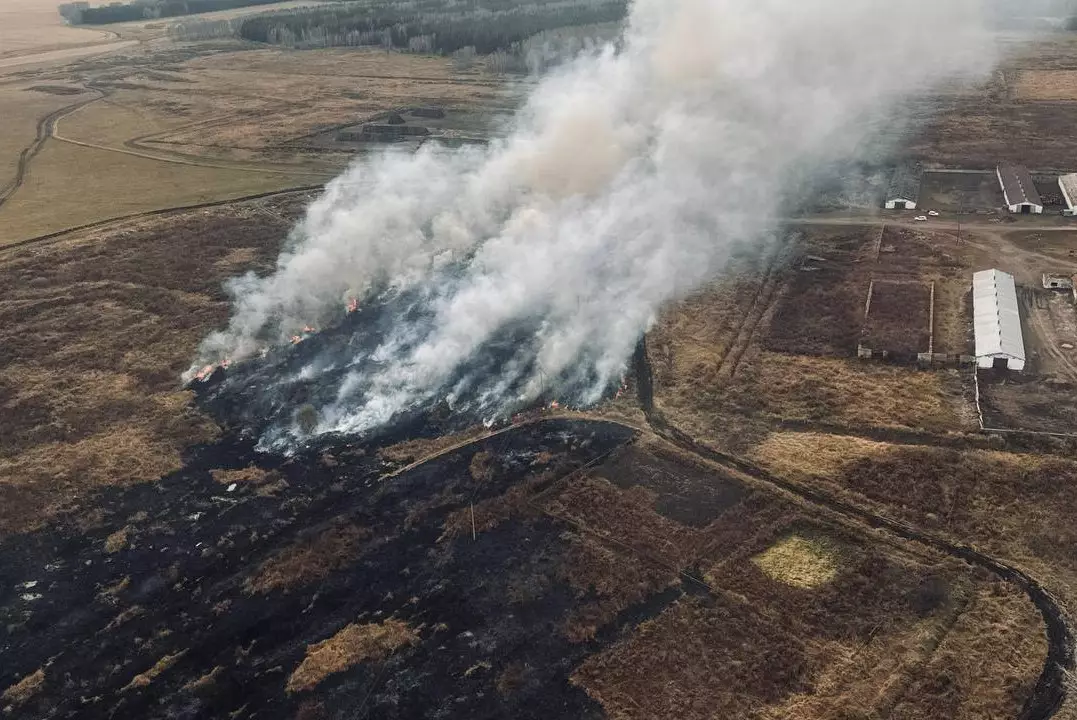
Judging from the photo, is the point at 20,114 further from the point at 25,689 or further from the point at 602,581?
the point at 602,581

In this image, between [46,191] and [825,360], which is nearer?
[825,360]

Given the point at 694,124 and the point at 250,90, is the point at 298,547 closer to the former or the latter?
the point at 694,124

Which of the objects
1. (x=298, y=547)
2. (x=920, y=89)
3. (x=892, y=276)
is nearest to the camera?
(x=298, y=547)

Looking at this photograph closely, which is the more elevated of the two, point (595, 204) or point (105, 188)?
point (595, 204)

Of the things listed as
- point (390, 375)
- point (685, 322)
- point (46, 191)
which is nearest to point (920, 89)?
point (685, 322)

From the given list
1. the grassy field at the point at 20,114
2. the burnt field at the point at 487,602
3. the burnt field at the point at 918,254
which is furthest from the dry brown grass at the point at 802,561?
the grassy field at the point at 20,114

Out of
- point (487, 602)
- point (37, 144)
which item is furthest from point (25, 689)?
point (37, 144)

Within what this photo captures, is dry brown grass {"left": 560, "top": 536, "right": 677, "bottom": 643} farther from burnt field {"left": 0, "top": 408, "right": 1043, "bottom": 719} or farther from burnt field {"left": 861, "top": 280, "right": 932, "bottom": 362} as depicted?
burnt field {"left": 861, "top": 280, "right": 932, "bottom": 362}
